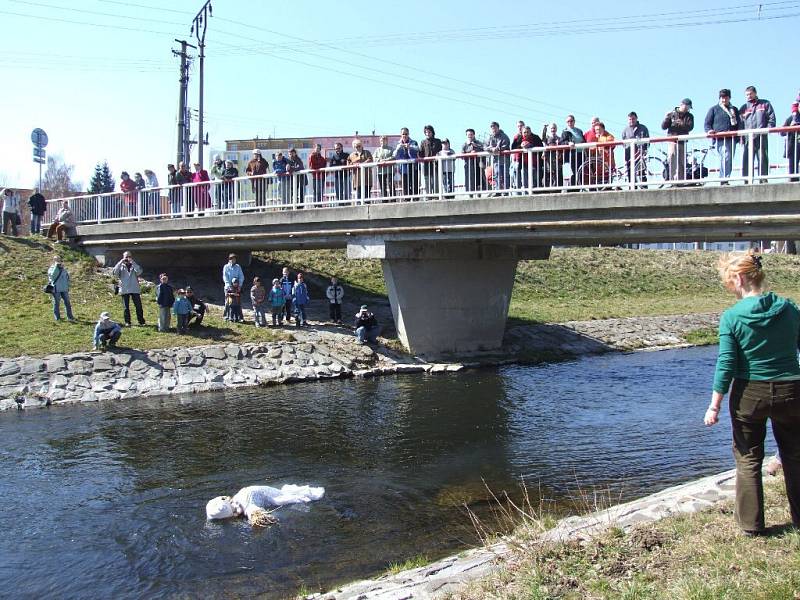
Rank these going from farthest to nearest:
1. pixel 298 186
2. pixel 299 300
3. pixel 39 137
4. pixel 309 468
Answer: pixel 39 137
pixel 299 300
pixel 298 186
pixel 309 468

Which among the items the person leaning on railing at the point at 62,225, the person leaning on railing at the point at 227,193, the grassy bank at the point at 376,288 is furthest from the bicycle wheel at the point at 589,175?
the person leaning on railing at the point at 62,225

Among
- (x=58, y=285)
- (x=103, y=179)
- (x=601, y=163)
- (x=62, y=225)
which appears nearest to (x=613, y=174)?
(x=601, y=163)

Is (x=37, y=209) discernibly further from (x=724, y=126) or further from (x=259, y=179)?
(x=724, y=126)

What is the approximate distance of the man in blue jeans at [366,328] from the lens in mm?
22844

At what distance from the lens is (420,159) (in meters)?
19.8

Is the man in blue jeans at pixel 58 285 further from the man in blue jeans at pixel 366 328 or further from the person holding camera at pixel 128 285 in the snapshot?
the man in blue jeans at pixel 366 328

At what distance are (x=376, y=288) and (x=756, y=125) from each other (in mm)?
19040

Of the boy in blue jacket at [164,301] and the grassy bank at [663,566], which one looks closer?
the grassy bank at [663,566]

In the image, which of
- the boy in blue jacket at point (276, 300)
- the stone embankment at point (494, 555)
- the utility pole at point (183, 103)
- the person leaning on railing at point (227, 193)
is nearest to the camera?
the stone embankment at point (494, 555)

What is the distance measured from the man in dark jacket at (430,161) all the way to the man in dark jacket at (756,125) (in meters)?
7.52

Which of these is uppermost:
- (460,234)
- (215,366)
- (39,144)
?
(39,144)

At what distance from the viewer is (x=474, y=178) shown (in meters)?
19.2

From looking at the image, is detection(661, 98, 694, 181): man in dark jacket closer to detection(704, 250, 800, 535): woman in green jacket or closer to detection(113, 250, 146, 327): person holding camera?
detection(704, 250, 800, 535): woman in green jacket

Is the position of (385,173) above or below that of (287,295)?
above
